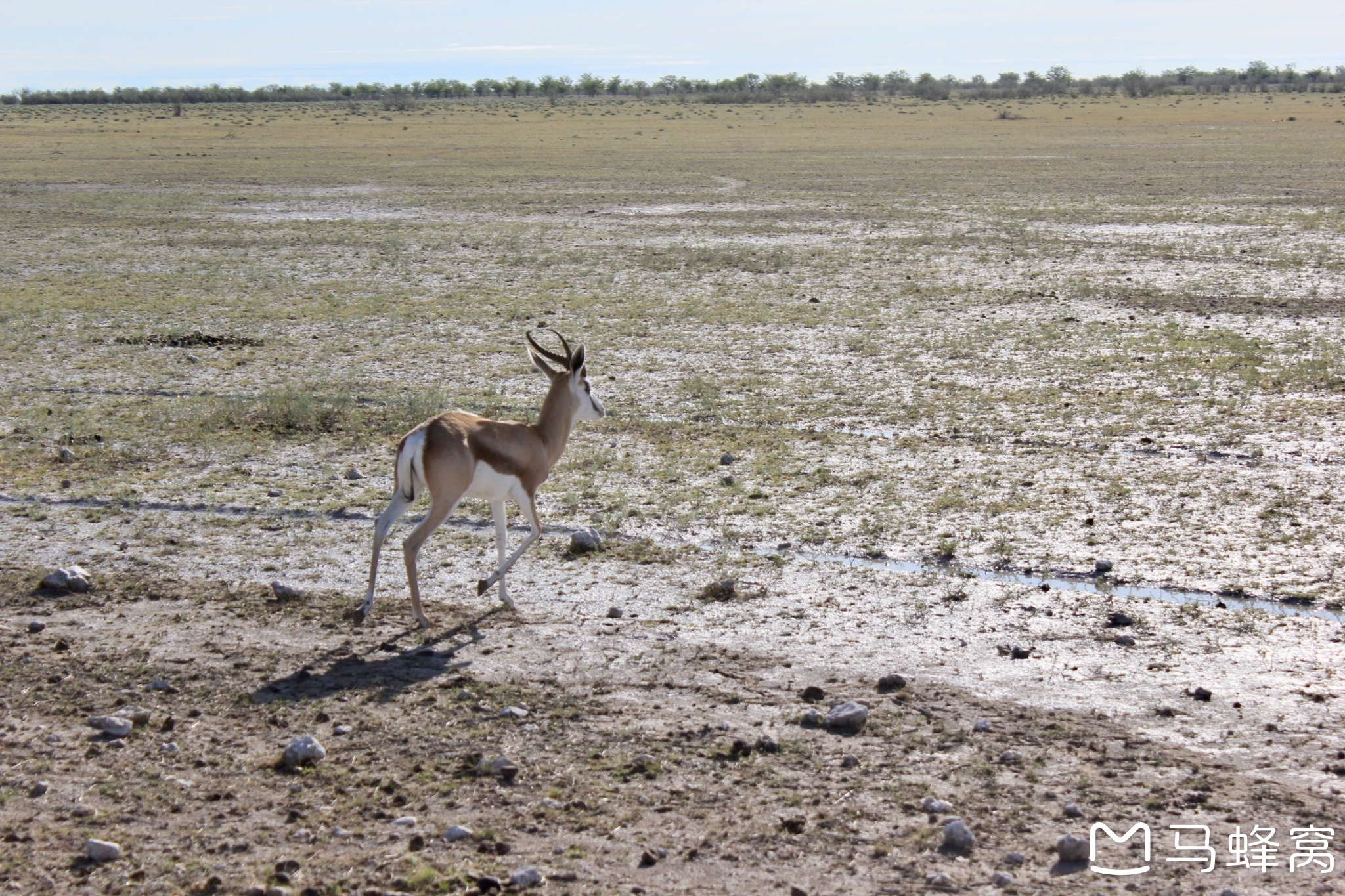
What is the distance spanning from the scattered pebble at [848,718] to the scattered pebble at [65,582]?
14.8 ft

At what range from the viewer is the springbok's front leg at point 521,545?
7.22 metres

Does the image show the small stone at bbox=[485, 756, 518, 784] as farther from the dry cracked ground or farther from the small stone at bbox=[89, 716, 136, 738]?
the small stone at bbox=[89, 716, 136, 738]

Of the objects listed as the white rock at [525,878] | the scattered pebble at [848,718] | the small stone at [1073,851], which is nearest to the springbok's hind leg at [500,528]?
the scattered pebble at [848,718]

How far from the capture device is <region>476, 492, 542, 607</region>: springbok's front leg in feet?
23.7

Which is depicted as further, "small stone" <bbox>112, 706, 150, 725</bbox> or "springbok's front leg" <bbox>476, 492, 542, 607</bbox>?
"springbok's front leg" <bbox>476, 492, 542, 607</bbox>

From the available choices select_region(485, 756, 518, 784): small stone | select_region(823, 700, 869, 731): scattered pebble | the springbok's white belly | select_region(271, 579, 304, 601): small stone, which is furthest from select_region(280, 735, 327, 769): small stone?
select_region(823, 700, 869, 731): scattered pebble

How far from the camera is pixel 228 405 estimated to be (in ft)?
37.9

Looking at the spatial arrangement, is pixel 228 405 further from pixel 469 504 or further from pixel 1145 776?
pixel 1145 776

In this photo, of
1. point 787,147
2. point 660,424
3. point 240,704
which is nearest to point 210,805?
point 240,704

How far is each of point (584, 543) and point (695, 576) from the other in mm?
888

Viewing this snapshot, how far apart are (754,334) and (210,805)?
1123 centimetres

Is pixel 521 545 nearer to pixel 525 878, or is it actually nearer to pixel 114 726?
pixel 114 726

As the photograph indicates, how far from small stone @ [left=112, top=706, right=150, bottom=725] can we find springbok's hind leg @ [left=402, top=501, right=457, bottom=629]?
1.51 m

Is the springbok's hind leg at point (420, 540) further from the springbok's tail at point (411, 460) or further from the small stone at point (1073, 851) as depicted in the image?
the small stone at point (1073, 851)
